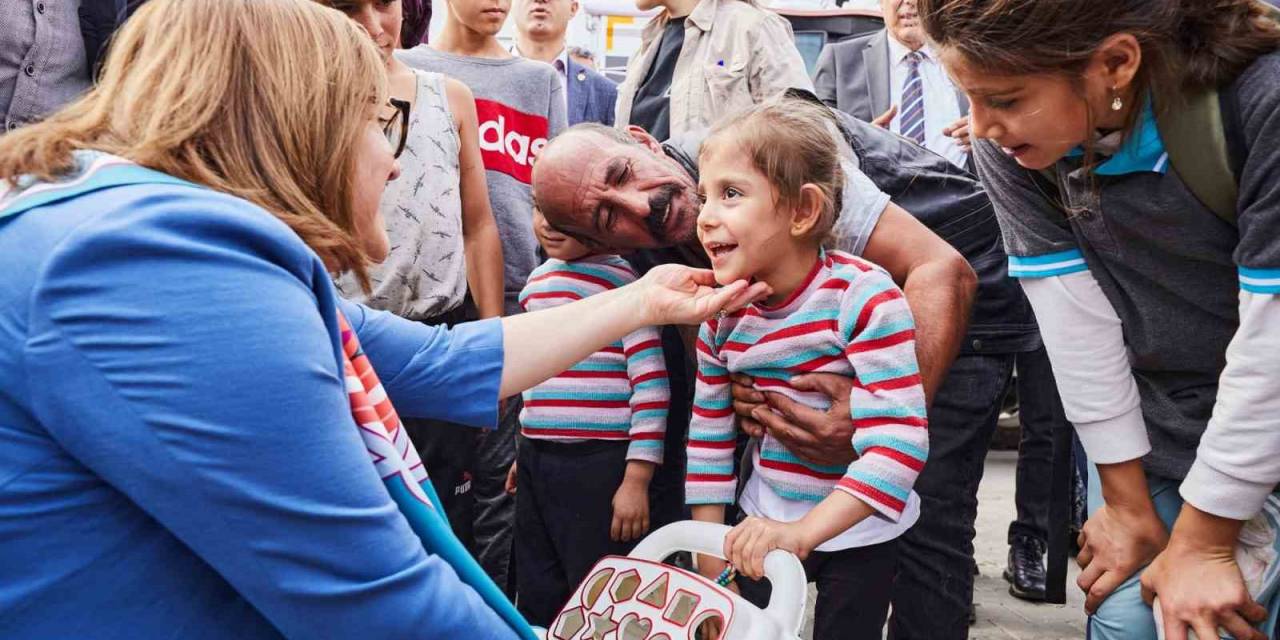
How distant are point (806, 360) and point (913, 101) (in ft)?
8.17

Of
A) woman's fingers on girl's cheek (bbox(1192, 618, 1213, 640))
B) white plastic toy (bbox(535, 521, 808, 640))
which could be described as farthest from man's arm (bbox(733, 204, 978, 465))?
woman's fingers on girl's cheek (bbox(1192, 618, 1213, 640))

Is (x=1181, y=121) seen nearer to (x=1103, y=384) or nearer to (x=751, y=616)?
(x=1103, y=384)

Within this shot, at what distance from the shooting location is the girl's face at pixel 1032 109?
158 cm

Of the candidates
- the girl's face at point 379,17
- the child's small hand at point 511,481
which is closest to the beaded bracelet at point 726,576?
the child's small hand at point 511,481

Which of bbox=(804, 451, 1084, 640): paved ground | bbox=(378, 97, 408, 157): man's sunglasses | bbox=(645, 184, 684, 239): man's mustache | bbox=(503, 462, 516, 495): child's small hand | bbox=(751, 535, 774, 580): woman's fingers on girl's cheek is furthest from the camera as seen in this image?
bbox=(804, 451, 1084, 640): paved ground

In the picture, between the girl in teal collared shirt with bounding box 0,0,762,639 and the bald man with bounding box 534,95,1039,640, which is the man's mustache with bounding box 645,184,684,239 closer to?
the bald man with bounding box 534,95,1039,640

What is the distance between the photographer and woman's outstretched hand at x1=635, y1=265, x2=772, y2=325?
1877 mm

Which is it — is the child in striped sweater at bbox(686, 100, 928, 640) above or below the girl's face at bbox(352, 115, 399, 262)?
below

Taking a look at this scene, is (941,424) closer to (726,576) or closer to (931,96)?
(726,576)

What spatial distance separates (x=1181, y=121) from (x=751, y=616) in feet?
2.96

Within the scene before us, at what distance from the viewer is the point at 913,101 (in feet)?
13.7

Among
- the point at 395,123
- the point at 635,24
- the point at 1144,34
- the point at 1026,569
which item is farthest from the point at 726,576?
the point at 635,24

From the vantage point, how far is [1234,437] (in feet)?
5.20

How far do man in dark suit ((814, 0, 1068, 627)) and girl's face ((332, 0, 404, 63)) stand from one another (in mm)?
1255
